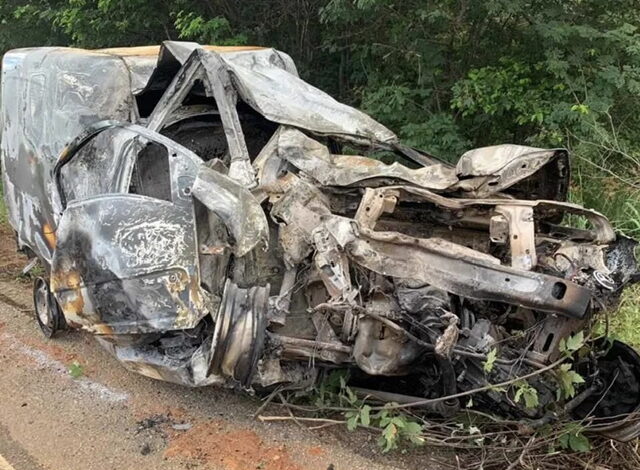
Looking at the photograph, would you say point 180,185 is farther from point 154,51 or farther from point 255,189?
point 154,51

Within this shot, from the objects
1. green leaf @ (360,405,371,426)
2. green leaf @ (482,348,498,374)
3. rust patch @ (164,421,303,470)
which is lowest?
rust patch @ (164,421,303,470)

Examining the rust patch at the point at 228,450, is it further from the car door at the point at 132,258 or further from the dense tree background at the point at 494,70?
the dense tree background at the point at 494,70

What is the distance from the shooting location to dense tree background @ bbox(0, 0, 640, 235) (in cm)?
598

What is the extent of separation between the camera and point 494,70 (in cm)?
665

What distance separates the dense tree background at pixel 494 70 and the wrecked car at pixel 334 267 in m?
2.56

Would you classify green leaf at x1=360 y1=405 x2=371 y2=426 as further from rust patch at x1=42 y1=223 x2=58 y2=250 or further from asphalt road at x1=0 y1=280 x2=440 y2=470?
rust patch at x1=42 y1=223 x2=58 y2=250

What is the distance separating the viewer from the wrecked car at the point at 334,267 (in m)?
3.19

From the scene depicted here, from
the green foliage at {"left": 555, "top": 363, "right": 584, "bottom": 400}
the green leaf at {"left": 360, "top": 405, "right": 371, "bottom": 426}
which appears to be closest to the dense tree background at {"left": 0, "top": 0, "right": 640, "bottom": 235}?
the green foliage at {"left": 555, "top": 363, "right": 584, "bottom": 400}

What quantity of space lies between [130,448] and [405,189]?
2.01 metres

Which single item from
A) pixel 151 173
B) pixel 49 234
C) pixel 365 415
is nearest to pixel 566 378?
pixel 365 415

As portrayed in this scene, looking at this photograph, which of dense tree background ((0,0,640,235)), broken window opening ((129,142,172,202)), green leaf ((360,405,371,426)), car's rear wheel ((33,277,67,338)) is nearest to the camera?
green leaf ((360,405,371,426))

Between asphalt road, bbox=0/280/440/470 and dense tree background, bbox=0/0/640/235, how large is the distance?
3.64m

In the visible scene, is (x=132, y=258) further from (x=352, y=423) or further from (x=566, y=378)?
(x=566, y=378)

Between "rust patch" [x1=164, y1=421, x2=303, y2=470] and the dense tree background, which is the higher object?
the dense tree background
